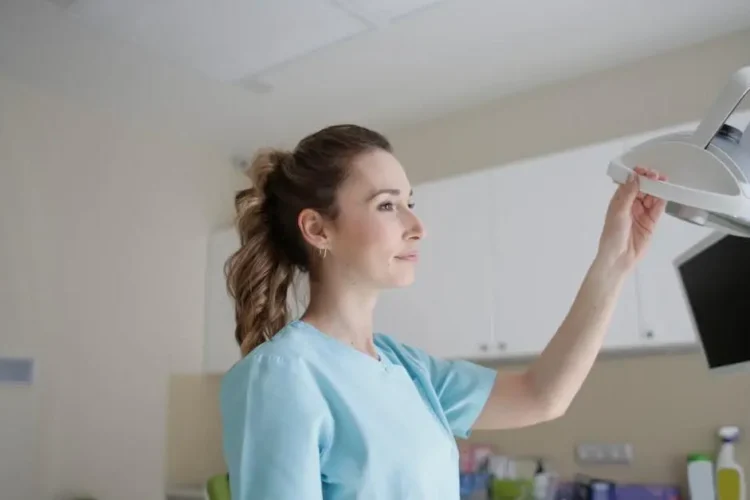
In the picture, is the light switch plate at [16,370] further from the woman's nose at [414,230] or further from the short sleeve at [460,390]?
the woman's nose at [414,230]

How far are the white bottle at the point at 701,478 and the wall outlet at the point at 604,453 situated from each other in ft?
0.69

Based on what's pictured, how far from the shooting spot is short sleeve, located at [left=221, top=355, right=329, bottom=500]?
0.88m

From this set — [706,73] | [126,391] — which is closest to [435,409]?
[706,73]

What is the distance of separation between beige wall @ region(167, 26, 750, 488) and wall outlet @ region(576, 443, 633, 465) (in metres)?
0.03

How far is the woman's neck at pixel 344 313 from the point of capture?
1.12 meters

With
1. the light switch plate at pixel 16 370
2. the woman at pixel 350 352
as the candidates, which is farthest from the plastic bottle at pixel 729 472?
the light switch plate at pixel 16 370

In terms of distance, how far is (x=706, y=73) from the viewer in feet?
7.75

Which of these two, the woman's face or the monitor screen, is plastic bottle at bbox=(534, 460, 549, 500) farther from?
the woman's face

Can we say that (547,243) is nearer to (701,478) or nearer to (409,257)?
(701,478)

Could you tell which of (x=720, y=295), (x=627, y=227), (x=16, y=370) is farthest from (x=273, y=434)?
(x=16, y=370)

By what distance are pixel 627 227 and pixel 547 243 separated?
1.16 meters

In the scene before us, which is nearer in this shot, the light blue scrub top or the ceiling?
the light blue scrub top

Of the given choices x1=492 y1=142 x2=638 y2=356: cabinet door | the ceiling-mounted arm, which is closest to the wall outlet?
x1=492 y1=142 x2=638 y2=356: cabinet door

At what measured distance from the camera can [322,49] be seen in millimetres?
2389
